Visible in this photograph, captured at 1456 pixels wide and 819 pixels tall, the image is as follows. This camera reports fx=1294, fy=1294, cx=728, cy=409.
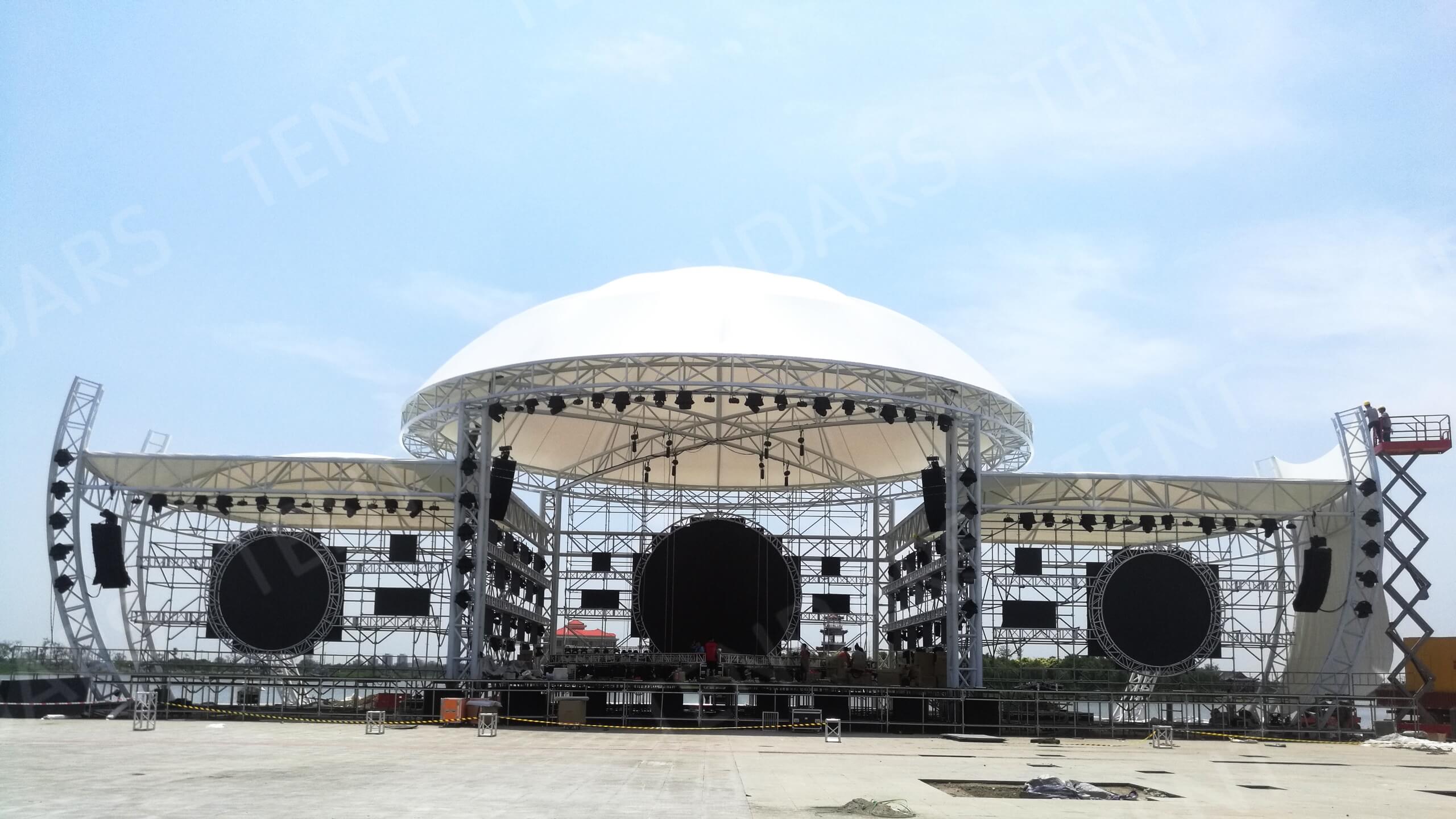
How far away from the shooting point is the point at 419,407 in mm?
38125

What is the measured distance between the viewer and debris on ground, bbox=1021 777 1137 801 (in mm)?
16531

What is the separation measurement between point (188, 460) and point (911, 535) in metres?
23.5

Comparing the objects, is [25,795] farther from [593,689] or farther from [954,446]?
[954,446]

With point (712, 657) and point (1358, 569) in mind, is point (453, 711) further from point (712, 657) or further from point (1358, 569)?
point (1358, 569)

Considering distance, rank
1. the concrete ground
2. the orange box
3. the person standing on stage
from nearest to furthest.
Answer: the concrete ground
the orange box
the person standing on stage

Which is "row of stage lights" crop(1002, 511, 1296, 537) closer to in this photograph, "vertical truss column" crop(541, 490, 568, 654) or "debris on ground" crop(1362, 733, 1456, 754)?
"debris on ground" crop(1362, 733, 1456, 754)

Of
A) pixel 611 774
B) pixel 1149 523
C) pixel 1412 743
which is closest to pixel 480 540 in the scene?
pixel 611 774

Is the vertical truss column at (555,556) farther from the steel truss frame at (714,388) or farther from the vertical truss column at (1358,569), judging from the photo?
the vertical truss column at (1358,569)

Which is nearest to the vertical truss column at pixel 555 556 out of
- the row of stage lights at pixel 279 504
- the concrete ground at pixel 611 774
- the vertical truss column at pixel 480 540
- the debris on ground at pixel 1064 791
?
the row of stage lights at pixel 279 504

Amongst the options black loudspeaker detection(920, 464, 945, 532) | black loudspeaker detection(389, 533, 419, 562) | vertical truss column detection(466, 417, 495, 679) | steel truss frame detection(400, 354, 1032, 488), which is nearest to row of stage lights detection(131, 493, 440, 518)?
black loudspeaker detection(389, 533, 419, 562)

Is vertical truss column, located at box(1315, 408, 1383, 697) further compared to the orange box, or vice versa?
vertical truss column, located at box(1315, 408, 1383, 697)

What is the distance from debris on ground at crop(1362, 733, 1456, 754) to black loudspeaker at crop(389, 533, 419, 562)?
2695 centimetres

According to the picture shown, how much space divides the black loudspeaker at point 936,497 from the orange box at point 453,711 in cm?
1355

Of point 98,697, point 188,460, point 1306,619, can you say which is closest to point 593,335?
point 188,460
